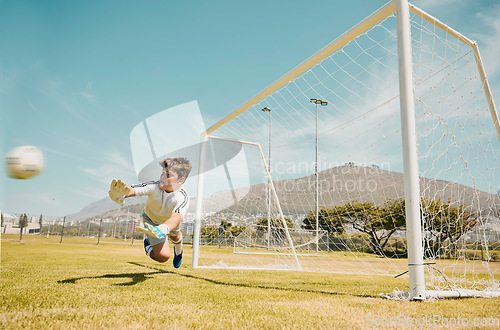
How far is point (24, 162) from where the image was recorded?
399cm

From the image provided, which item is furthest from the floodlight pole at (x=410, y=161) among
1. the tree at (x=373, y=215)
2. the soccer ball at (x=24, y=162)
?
the soccer ball at (x=24, y=162)

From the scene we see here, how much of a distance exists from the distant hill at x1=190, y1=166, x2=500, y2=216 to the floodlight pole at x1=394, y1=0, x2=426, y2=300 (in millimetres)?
1572

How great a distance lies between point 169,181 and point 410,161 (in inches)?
137

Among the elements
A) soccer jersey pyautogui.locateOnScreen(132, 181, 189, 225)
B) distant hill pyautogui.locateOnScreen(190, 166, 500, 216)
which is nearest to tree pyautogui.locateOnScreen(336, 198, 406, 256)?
distant hill pyautogui.locateOnScreen(190, 166, 500, 216)

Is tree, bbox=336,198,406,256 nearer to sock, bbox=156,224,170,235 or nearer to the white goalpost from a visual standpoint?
the white goalpost

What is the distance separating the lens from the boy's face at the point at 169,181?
15.5 feet

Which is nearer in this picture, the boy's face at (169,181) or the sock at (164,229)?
the sock at (164,229)

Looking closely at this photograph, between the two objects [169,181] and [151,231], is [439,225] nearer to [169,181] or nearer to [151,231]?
[169,181]

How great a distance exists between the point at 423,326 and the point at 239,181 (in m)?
11.3

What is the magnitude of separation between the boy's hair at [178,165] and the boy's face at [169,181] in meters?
0.07

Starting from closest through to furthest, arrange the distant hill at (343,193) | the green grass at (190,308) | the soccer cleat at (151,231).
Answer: the green grass at (190,308), the soccer cleat at (151,231), the distant hill at (343,193)

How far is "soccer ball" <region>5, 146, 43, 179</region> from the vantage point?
3.92 m

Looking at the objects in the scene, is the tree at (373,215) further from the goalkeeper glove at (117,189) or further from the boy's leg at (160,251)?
the goalkeeper glove at (117,189)

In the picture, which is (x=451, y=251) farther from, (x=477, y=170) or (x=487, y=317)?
(x=487, y=317)
